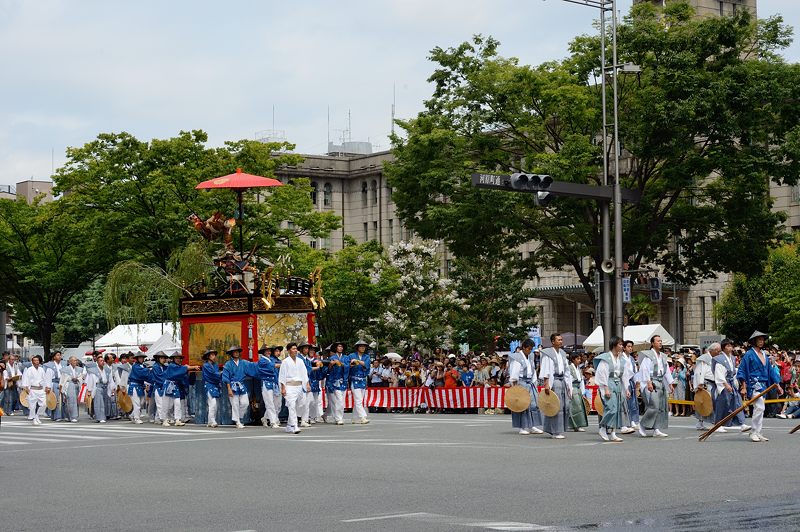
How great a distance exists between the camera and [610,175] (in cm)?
3850

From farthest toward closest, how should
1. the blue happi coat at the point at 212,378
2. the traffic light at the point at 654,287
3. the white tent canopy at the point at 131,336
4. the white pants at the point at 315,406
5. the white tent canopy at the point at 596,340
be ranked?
the white tent canopy at the point at 131,336 → the white tent canopy at the point at 596,340 → the traffic light at the point at 654,287 → the white pants at the point at 315,406 → the blue happi coat at the point at 212,378

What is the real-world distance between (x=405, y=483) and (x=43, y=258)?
42919mm

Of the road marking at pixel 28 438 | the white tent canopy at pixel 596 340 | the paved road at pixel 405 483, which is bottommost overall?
the road marking at pixel 28 438

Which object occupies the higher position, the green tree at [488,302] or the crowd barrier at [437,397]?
the green tree at [488,302]

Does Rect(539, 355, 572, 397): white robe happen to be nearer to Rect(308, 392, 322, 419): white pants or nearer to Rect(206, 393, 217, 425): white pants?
Rect(308, 392, 322, 419): white pants

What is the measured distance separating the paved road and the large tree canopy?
1422 cm

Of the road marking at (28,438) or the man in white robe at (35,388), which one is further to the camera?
the man in white robe at (35,388)

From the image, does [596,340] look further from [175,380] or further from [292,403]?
[292,403]

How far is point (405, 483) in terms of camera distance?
44.7 ft

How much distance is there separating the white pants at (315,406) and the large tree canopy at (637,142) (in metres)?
10.1

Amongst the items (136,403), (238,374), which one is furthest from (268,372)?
(136,403)

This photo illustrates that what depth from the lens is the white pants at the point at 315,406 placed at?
27609 mm

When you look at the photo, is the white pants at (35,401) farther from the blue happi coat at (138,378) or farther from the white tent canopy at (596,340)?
the white tent canopy at (596,340)

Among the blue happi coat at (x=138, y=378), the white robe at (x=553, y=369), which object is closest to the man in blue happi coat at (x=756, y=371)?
the white robe at (x=553, y=369)
